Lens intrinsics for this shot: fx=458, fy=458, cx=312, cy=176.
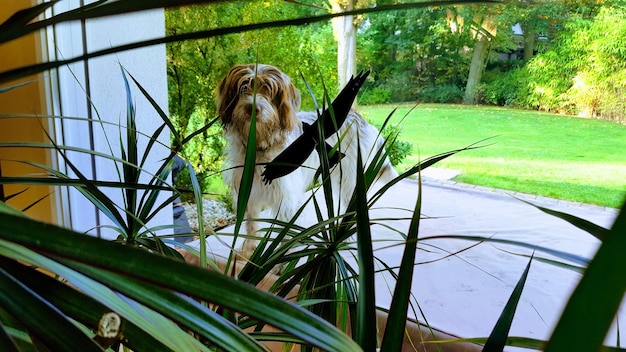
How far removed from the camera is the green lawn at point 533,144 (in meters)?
1.54

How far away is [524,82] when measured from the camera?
157 centimetres

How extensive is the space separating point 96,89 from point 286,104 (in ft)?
1.92

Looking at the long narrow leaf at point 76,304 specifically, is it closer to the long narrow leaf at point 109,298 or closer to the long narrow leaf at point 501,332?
the long narrow leaf at point 109,298

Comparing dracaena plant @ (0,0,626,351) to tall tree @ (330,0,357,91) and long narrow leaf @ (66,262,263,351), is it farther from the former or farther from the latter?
tall tree @ (330,0,357,91)

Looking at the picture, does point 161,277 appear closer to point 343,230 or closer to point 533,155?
point 343,230

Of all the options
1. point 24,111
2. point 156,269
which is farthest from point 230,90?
point 156,269

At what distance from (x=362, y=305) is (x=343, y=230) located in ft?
0.92

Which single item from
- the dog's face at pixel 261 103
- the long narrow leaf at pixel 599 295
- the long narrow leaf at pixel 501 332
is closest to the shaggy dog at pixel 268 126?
the dog's face at pixel 261 103

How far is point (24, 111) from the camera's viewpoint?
1394 mm

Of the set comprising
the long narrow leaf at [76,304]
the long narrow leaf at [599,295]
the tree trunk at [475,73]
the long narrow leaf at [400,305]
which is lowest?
the long narrow leaf at [400,305]

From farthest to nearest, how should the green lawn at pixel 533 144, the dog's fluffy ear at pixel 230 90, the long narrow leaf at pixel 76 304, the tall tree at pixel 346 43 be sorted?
1. the tall tree at pixel 346 43
2. the green lawn at pixel 533 144
3. the dog's fluffy ear at pixel 230 90
4. the long narrow leaf at pixel 76 304

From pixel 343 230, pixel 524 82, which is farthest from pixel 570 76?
pixel 343 230

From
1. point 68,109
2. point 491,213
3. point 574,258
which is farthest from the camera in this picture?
point 491,213

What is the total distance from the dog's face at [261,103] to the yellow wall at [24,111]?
1.73 feet
